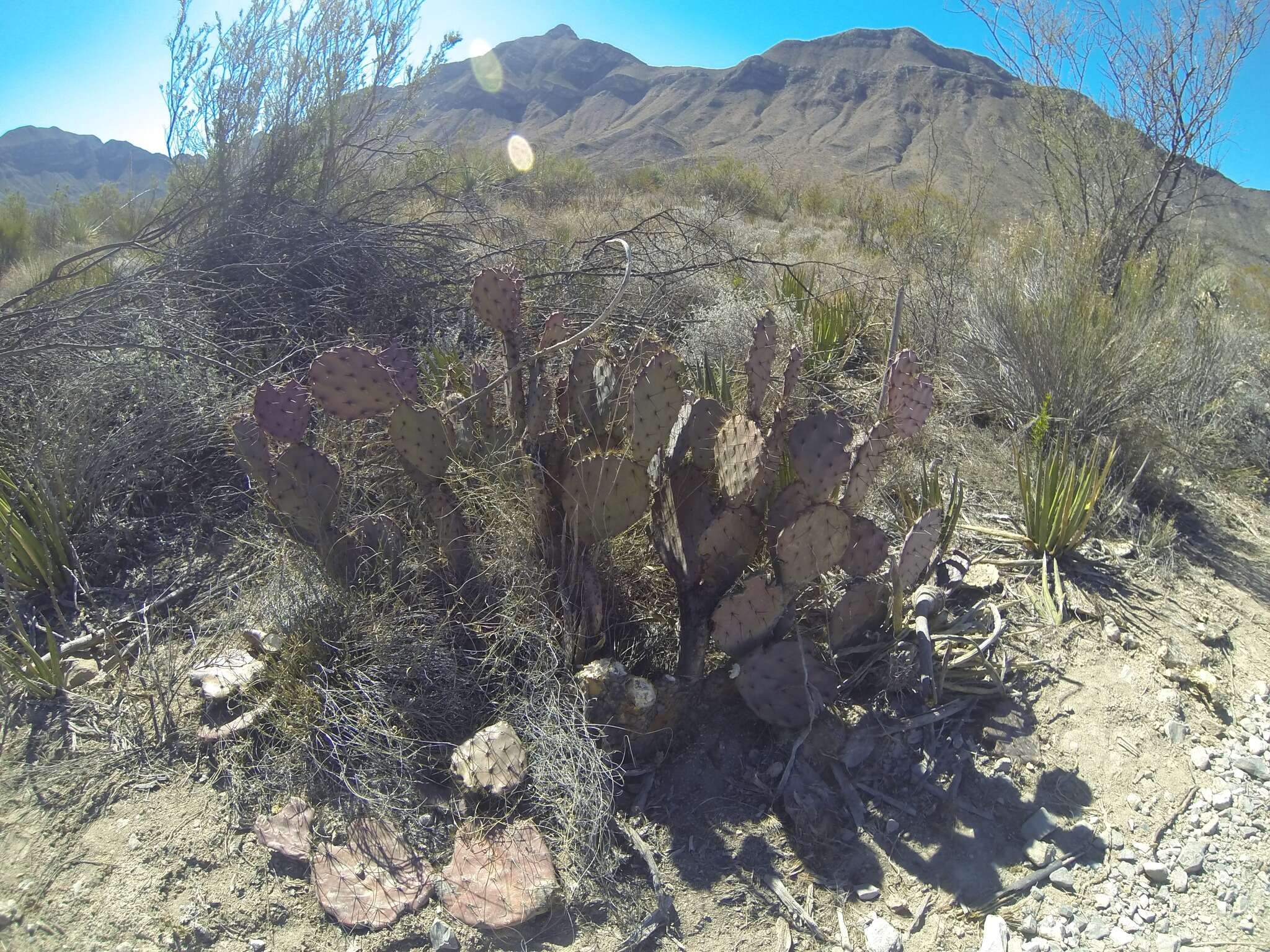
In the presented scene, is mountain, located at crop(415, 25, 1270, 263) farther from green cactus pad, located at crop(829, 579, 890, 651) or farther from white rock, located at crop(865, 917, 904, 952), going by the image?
white rock, located at crop(865, 917, 904, 952)

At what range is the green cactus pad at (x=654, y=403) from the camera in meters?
2.74

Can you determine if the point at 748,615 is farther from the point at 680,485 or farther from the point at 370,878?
the point at 370,878

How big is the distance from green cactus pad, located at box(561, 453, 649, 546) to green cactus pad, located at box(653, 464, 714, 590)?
19 centimetres

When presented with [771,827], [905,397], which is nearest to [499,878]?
[771,827]

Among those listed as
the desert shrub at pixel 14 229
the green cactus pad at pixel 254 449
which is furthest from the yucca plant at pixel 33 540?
the desert shrub at pixel 14 229

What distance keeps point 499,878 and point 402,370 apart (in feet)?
6.16

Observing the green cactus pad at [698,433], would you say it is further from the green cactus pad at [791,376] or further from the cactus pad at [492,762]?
the cactus pad at [492,762]

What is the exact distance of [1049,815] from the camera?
8.30 ft

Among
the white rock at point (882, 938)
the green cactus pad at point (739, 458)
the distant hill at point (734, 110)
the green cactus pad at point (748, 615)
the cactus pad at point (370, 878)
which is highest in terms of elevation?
the distant hill at point (734, 110)

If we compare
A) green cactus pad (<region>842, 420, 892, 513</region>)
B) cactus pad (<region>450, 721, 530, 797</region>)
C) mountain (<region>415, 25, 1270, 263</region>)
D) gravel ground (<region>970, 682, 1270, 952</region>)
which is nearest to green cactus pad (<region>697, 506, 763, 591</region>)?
green cactus pad (<region>842, 420, 892, 513</region>)

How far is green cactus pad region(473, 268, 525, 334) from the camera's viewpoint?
2.92 m

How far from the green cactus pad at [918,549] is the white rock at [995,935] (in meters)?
1.06

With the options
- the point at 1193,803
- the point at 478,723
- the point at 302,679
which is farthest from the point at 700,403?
the point at 1193,803

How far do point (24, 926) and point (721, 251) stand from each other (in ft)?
20.3
